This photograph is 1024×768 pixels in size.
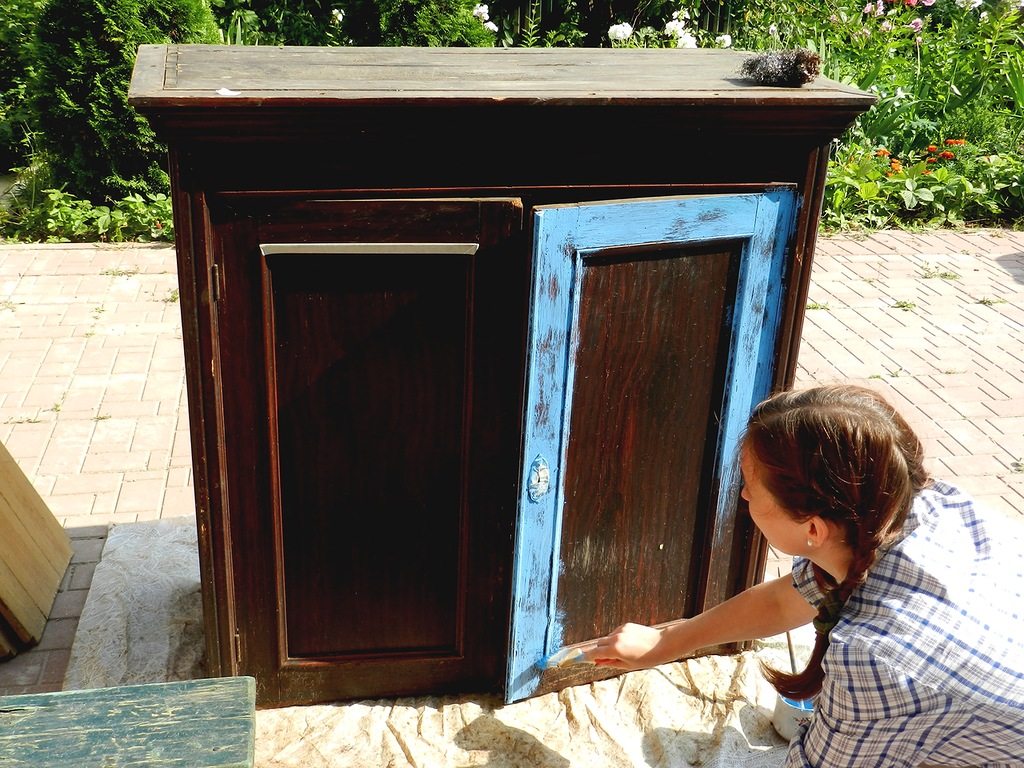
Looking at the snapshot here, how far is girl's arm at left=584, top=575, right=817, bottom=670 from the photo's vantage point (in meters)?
2.28

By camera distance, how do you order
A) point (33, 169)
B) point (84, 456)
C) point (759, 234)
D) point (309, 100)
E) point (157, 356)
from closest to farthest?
1. point (309, 100)
2. point (759, 234)
3. point (84, 456)
4. point (157, 356)
5. point (33, 169)

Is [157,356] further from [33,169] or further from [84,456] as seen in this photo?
[33,169]

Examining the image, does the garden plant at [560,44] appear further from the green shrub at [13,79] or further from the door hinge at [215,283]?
the door hinge at [215,283]

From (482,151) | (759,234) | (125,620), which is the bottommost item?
(125,620)

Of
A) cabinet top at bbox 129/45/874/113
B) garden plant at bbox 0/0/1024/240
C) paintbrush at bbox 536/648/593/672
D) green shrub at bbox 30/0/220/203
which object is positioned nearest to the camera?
→ cabinet top at bbox 129/45/874/113

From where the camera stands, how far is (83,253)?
22.3 ft

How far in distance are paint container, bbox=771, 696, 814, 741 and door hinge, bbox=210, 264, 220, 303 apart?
1.91 m

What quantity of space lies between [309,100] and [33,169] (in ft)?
22.0

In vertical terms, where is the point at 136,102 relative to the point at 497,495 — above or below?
above

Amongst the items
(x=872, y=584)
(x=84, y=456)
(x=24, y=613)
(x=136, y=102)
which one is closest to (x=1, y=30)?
(x=84, y=456)

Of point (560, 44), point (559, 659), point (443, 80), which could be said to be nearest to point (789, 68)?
point (443, 80)

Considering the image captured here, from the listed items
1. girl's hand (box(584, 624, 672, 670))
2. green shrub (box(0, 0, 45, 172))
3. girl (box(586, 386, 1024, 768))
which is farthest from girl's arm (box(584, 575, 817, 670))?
green shrub (box(0, 0, 45, 172))

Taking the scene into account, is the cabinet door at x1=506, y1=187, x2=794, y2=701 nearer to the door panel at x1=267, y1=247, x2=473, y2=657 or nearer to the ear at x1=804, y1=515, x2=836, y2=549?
the door panel at x1=267, y1=247, x2=473, y2=657

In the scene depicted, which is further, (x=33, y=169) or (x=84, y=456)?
(x=33, y=169)
